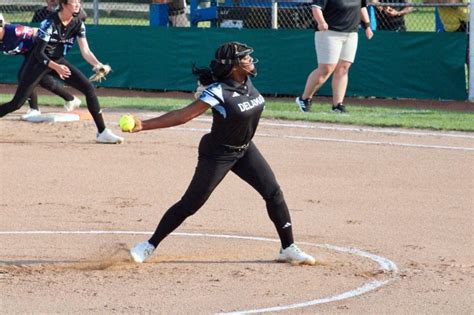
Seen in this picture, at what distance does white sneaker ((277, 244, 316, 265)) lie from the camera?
884cm

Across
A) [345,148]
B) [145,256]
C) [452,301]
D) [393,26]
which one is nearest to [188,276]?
Answer: [145,256]

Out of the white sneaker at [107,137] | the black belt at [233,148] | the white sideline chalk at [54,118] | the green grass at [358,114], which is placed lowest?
the green grass at [358,114]

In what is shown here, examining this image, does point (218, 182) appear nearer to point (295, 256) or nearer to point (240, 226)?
point (295, 256)

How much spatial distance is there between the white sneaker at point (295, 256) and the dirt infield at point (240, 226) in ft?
0.25

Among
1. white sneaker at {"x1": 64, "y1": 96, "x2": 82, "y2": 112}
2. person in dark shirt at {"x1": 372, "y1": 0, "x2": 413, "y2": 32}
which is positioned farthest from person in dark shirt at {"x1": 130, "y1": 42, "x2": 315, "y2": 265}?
person in dark shirt at {"x1": 372, "y1": 0, "x2": 413, "y2": 32}

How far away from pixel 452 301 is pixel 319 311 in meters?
0.99

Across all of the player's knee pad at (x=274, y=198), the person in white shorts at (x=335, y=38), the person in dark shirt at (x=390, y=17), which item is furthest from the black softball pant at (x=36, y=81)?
the person in dark shirt at (x=390, y=17)

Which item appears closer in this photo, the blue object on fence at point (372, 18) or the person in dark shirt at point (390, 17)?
the person in dark shirt at point (390, 17)

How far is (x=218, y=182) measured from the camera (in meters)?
8.70

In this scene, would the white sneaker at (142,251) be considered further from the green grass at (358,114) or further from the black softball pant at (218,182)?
the green grass at (358,114)

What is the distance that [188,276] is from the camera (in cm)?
848

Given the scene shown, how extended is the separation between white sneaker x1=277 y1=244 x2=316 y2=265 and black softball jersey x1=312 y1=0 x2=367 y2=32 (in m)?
8.95

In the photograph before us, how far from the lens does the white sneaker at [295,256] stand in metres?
8.84

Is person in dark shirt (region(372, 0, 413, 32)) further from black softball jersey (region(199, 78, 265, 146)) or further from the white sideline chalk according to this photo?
black softball jersey (region(199, 78, 265, 146))
